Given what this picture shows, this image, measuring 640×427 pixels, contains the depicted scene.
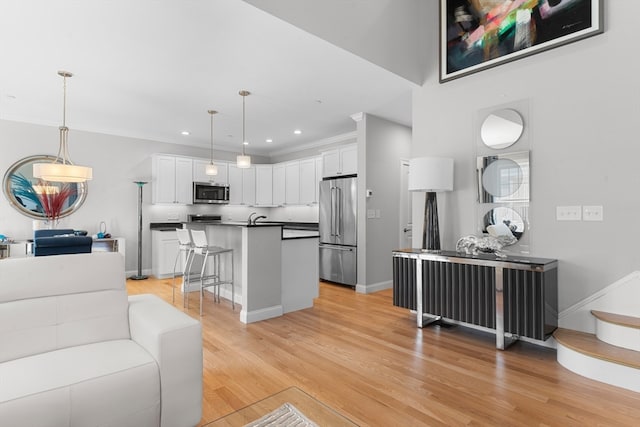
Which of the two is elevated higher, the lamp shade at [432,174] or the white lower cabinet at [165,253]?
the lamp shade at [432,174]

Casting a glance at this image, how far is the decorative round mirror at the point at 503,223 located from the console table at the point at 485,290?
12.1 inches

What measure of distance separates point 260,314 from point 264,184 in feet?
14.8

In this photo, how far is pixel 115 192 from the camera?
6.05 metres

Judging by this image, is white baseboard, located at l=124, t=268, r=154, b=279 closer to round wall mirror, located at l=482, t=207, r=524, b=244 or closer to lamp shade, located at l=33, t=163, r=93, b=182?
lamp shade, located at l=33, t=163, r=93, b=182

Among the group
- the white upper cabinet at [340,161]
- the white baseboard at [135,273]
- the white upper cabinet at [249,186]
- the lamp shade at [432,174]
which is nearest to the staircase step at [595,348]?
the lamp shade at [432,174]

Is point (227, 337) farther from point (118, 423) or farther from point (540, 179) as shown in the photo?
point (540, 179)

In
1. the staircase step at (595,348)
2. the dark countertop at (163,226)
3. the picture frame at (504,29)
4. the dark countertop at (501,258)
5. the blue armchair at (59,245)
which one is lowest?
the staircase step at (595,348)

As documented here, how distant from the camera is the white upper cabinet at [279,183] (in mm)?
7450

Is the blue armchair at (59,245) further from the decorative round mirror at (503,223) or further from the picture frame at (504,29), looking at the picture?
the picture frame at (504,29)

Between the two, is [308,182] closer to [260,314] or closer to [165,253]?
[165,253]

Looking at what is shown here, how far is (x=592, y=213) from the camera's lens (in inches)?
109

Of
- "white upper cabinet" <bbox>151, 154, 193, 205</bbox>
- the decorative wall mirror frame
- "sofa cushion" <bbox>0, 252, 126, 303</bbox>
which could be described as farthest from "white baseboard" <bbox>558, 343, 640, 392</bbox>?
"white upper cabinet" <bbox>151, 154, 193, 205</bbox>

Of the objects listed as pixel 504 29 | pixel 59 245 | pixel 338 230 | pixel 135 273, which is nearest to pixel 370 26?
pixel 504 29

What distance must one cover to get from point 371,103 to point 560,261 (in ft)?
9.49
